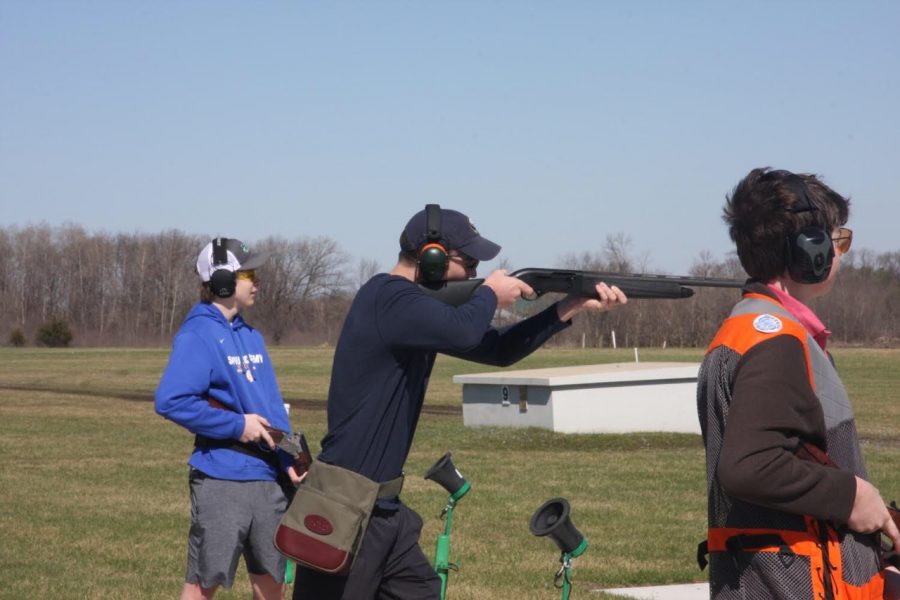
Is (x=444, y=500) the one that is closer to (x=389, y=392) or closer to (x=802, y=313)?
(x=389, y=392)

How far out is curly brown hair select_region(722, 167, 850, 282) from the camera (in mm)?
3244

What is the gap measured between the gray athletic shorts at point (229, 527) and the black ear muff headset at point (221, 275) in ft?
2.85

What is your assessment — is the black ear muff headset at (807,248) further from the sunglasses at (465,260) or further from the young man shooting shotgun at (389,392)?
the sunglasses at (465,260)

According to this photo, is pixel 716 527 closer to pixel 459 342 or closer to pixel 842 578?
pixel 842 578

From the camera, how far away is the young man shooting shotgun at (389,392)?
4.22 meters

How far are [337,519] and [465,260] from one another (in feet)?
3.42

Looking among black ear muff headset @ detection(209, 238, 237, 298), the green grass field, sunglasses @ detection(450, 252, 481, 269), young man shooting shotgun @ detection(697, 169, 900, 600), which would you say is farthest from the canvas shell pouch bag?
the green grass field

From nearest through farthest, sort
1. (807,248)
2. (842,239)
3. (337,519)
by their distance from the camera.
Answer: (807,248)
(842,239)
(337,519)

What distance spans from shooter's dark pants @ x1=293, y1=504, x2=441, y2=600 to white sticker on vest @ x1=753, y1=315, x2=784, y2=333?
1.74 meters

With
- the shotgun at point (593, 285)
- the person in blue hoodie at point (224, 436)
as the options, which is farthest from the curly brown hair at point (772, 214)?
the person in blue hoodie at point (224, 436)

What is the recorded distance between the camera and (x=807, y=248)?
3.19 metres

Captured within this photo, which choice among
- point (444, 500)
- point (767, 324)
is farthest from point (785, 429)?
point (444, 500)

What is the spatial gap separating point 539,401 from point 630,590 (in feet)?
37.4

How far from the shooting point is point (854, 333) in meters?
96.1
